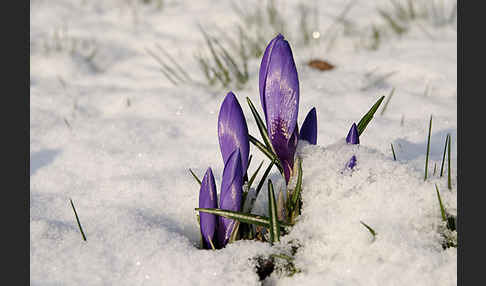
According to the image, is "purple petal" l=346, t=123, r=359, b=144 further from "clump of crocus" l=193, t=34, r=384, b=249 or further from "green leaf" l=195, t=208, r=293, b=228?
"green leaf" l=195, t=208, r=293, b=228

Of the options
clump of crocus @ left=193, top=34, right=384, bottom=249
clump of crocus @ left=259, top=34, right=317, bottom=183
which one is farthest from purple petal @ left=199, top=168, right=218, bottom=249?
clump of crocus @ left=259, top=34, right=317, bottom=183

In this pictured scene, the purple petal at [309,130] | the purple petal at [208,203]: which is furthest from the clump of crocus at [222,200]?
the purple petal at [309,130]

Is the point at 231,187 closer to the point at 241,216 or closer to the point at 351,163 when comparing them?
the point at 241,216

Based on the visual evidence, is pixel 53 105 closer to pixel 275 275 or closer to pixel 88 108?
pixel 88 108

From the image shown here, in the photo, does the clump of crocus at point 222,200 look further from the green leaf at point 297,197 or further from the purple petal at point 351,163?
the purple petal at point 351,163

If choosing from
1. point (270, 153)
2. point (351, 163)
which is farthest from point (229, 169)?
point (351, 163)

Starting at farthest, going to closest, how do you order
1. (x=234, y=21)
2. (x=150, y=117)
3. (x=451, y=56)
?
(x=234, y=21) < (x=451, y=56) < (x=150, y=117)

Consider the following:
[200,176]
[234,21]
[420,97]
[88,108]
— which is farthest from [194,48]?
[200,176]
